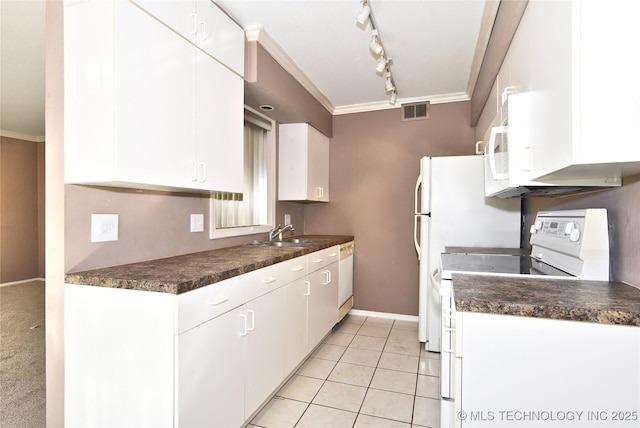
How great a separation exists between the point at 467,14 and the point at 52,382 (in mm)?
2923

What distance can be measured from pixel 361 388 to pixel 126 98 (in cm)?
214

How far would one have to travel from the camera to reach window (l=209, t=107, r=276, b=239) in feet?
8.73

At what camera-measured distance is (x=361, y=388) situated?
2.27 meters

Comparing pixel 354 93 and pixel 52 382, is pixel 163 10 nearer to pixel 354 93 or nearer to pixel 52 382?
pixel 52 382

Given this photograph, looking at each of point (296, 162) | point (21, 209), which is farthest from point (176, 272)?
point (21, 209)

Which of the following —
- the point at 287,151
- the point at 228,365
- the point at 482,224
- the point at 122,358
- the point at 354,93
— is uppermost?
the point at 354,93

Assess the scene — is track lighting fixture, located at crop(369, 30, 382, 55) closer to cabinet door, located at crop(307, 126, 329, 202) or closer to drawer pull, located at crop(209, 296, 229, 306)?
cabinet door, located at crop(307, 126, 329, 202)

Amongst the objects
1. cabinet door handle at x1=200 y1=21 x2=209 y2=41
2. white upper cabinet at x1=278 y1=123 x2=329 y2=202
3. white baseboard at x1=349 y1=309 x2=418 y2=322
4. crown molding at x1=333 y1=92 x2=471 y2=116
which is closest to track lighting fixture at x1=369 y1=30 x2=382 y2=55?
cabinet door handle at x1=200 y1=21 x2=209 y2=41

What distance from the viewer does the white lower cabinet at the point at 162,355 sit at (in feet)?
4.25

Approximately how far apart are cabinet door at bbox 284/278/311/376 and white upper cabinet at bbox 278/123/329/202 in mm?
1147

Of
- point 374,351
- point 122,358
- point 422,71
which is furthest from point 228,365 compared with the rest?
point 422,71

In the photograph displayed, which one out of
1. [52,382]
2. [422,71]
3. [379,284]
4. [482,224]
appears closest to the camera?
[52,382]

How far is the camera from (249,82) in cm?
229

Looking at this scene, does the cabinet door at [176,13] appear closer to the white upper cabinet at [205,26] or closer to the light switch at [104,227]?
the white upper cabinet at [205,26]
